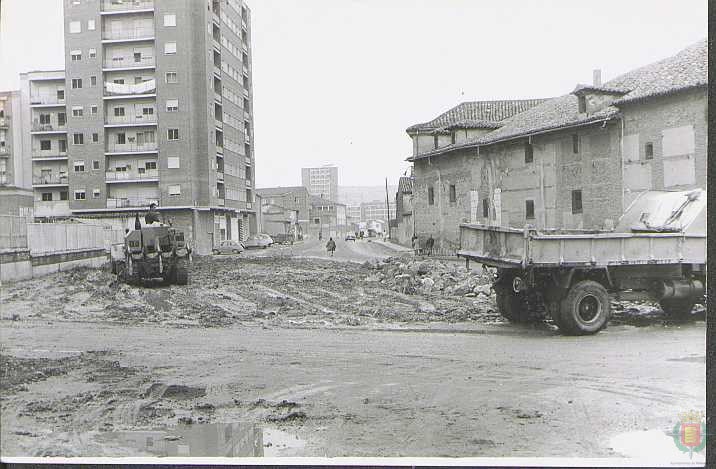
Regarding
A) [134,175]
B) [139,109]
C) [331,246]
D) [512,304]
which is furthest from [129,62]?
[512,304]

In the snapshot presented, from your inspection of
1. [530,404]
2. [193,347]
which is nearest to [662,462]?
[530,404]

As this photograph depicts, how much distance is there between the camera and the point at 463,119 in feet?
17.3

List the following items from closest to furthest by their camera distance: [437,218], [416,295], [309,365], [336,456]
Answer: [336,456], [309,365], [437,218], [416,295]

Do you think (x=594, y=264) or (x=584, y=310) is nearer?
(x=584, y=310)

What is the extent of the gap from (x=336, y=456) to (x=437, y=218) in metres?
2.25

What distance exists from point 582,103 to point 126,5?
3.90m

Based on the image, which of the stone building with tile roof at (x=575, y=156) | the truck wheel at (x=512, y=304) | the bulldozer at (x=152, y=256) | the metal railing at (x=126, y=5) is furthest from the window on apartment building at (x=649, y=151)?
the metal railing at (x=126, y=5)

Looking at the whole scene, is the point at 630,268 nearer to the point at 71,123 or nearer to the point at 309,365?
the point at 309,365

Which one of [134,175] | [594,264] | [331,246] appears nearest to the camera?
[134,175]

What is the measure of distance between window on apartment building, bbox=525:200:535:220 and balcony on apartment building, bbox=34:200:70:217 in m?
3.93

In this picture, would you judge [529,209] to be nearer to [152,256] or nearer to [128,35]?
[152,256]

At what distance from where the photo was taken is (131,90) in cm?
514

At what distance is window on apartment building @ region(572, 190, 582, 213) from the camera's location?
16.8 feet

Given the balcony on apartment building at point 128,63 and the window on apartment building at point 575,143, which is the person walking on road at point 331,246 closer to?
the balcony on apartment building at point 128,63
